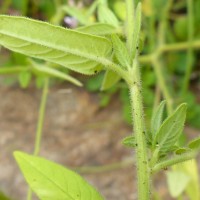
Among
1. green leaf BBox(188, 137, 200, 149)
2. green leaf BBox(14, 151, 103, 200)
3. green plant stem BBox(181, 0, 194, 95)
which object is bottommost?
green leaf BBox(14, 151, 103, 200)

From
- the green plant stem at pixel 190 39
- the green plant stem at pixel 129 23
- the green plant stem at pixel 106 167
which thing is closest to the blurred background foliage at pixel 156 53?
the green plant stem at pixel 190 39

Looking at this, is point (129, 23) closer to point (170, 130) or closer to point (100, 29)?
point (100, 29)

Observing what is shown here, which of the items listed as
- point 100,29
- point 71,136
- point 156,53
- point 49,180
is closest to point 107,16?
point 100,29

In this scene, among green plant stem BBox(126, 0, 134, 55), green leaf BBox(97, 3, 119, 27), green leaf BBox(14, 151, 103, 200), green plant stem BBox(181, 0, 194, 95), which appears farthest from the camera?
green plant stem BBox(181, 0, 194, 95)

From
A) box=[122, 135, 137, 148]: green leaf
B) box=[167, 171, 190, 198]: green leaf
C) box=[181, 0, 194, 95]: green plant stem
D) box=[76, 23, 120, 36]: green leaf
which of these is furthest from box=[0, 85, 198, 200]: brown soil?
box=[122, 135, 137, 148]: green leaf

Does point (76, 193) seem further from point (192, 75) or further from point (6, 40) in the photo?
point (192, 75)

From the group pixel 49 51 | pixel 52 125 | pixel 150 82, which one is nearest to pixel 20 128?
pixel 52 125

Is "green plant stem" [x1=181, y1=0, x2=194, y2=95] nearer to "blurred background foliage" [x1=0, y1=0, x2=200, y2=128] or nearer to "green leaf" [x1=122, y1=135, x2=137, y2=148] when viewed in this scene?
"blurred background foliage" [x1=0, y1=0, x2=200, y2=128]

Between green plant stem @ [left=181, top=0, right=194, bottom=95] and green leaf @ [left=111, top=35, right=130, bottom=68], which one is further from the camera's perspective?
green plant stem @ [left=181, top=0, right=194, bottom=95]
